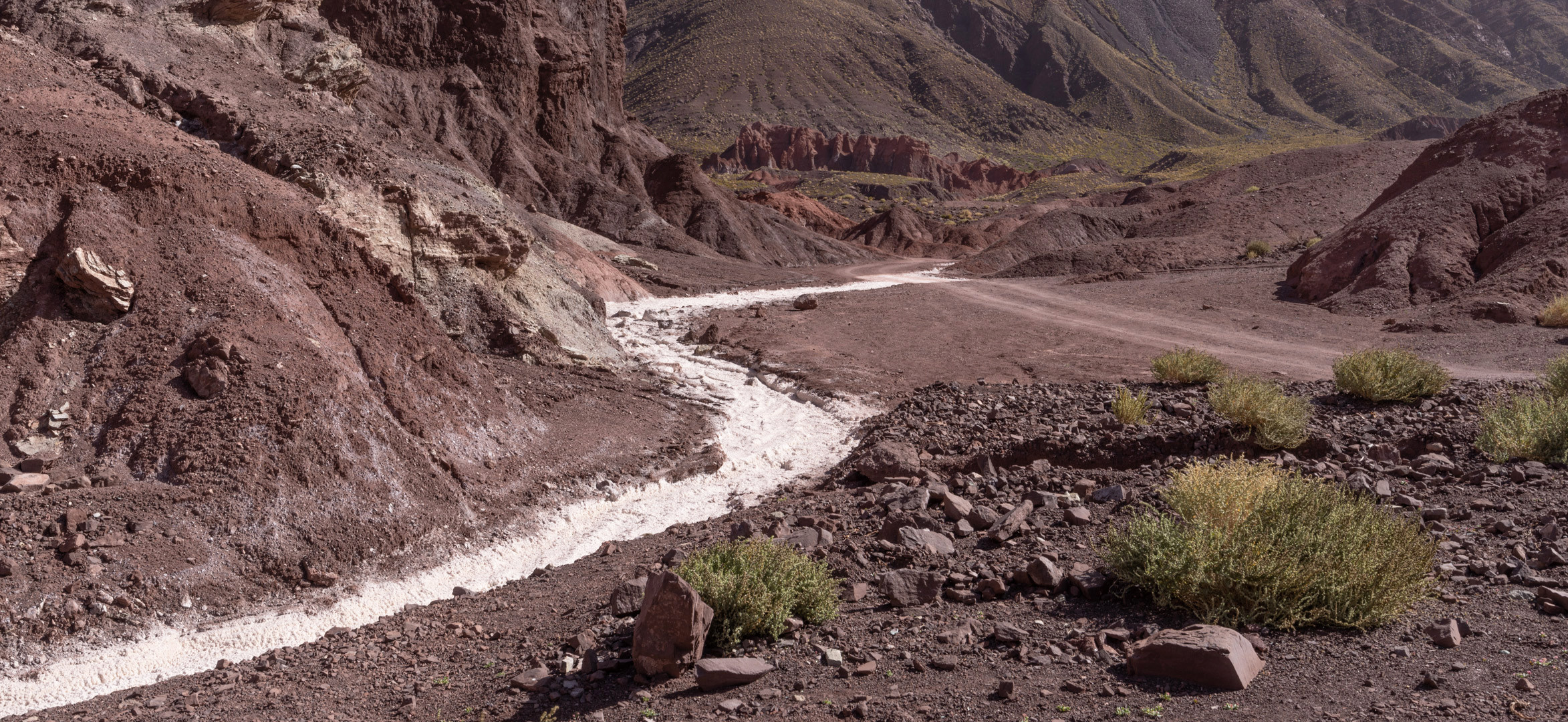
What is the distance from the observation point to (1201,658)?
4129 millimetres

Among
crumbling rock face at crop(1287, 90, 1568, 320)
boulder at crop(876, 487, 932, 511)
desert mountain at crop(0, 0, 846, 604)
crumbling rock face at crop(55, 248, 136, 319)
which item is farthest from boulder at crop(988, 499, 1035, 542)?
crumbling rock face at crop(1287, 90, 1568, 320)

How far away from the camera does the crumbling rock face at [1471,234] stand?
19797mm

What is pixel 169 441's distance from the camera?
7176mm

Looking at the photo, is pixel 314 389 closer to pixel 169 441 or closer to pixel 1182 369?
pixel 169 441

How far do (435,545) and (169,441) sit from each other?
2.22m

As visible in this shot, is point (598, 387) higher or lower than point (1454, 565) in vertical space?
lower

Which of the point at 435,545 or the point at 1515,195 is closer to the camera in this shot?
the point at 435,545

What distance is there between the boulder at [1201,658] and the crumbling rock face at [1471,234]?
18802 millimetres

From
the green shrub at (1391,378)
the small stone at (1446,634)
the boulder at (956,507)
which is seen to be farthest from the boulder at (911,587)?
the green shrub at (1391,378)

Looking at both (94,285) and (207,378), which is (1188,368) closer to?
(207,378)

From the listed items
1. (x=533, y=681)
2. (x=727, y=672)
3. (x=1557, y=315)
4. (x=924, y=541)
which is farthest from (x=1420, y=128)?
(x=533, y=681)

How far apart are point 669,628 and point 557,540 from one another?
14.2 feet

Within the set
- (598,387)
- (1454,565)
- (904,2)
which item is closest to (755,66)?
(904,2)

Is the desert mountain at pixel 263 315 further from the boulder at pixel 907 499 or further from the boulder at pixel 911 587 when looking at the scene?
the boulder at pixel 911 587
